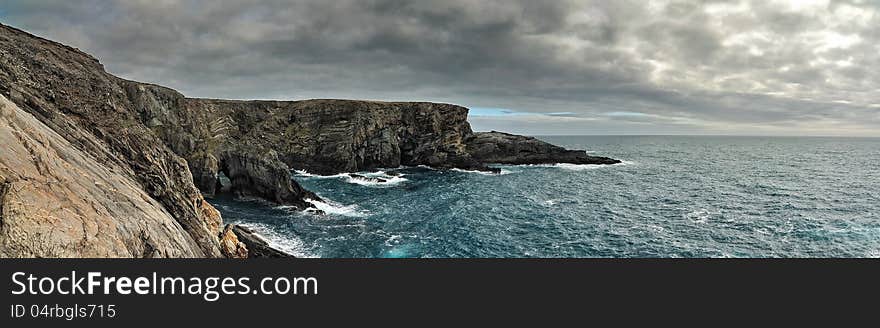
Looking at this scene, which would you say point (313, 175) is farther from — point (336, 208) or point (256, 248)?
point (256, 248)

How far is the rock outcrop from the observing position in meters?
105

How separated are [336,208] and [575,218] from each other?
2872 centimetres

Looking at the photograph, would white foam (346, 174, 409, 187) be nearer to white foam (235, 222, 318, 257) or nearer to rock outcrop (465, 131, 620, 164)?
white foam (235, 222, 318, 257)

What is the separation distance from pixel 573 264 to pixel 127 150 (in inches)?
976

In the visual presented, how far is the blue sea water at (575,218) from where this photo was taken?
36219 mm

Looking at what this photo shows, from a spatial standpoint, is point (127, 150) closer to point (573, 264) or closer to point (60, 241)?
point (60, 241)

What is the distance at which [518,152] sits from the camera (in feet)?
354

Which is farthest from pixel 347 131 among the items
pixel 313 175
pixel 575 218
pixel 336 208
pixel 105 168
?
pixel 105 168

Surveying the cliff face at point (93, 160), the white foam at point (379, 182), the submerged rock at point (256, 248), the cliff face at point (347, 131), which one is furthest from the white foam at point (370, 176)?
the cliff face at point (93, 160)

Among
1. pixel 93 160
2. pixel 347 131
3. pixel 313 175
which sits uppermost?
pixel 347 131

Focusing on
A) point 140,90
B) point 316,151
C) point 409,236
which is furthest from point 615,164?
point 140,90

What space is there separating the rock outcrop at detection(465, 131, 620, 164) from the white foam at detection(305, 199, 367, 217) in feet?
192

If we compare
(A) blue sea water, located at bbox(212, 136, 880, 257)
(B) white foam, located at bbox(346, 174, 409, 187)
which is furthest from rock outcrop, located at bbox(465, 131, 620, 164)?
(B) white foam, located at bbox(346, 174, 409, 187)

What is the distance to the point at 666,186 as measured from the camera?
235 ft
